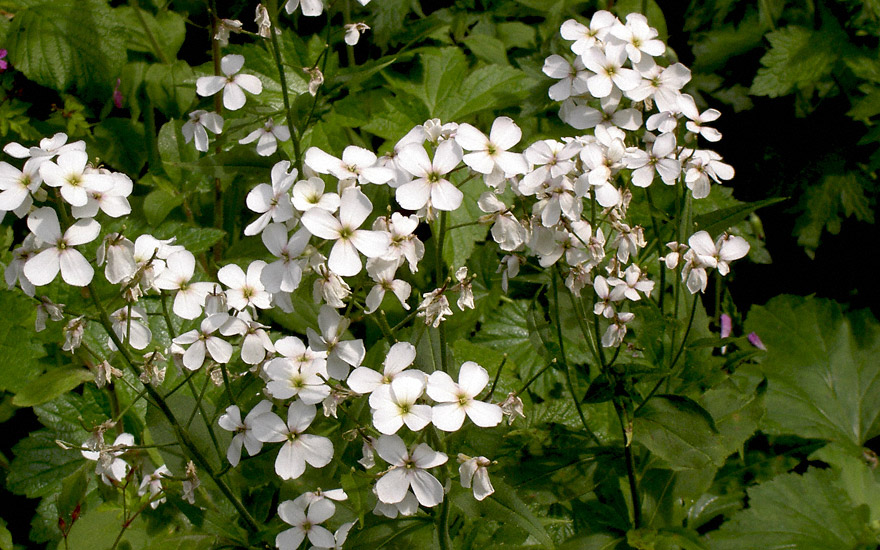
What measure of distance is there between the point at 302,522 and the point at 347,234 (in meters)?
0.76

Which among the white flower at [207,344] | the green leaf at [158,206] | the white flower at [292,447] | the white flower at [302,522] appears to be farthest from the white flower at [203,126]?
the white flower at [302,522]

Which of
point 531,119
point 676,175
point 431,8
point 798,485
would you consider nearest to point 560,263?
point 676,175

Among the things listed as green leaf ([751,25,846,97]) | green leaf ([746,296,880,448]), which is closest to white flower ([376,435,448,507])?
green leaf ([746,296,880,448])

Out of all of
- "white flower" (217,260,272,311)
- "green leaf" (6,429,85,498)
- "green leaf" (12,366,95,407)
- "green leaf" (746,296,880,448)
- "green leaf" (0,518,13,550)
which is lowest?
"green leaf" (746,296,880,448)

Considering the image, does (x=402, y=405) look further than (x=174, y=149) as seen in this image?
No

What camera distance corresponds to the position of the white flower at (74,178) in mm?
1479

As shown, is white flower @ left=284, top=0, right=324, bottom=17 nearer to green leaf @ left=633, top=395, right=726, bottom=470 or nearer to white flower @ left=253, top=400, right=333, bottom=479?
white flower @ left=253, top=400, right=333, bottom=479

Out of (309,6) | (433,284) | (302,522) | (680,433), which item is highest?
(309,6)

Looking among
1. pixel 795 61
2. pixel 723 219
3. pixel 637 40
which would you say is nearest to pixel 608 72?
pixel 637 40

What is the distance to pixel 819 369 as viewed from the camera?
11.6 ft

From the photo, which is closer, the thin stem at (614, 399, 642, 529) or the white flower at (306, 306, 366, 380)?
the white flower at (306, 306, 366, 380)

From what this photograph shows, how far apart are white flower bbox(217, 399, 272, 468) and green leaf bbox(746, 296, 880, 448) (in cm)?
251

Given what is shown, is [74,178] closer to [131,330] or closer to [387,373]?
[131,330]

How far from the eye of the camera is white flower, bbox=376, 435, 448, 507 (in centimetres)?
145
